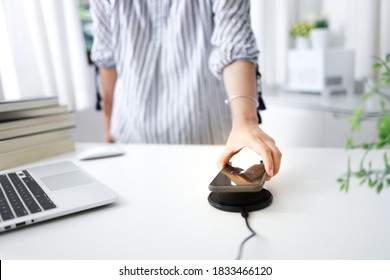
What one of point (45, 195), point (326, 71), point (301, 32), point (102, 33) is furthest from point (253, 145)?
point (301, 32)

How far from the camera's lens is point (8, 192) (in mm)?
654

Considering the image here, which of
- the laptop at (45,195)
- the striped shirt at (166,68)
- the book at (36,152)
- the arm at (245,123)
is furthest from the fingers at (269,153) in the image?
the book at (36,152)

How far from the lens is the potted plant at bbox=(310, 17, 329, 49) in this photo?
214 cm

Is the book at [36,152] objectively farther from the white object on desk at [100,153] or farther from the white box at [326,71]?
the white box at [326,71]

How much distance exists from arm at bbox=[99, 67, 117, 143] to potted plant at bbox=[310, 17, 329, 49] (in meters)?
1.33

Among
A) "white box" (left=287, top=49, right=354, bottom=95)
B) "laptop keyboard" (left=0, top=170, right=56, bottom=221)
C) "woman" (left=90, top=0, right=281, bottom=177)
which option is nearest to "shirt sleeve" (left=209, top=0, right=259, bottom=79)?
"woman" (left=90, top=0, right=281, bottom=177)

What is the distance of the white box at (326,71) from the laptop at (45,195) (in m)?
1.59

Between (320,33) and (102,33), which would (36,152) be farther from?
(320,33)

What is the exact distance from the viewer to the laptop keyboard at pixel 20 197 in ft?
1.90

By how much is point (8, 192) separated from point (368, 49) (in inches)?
76.8

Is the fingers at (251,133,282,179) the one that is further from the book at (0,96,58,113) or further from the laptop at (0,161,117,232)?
the book at (0,96,58,113)

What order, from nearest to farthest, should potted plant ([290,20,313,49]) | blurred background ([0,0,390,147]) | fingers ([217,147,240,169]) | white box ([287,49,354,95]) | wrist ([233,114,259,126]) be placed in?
fingers ([217,147,240,169])
wrist ([233,114,259,126])
blurred background ([0,0,390,147])
white box ([287,49,354,95])
potted plant ([290,20,313,49])

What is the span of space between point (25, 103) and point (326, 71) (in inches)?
62.1
